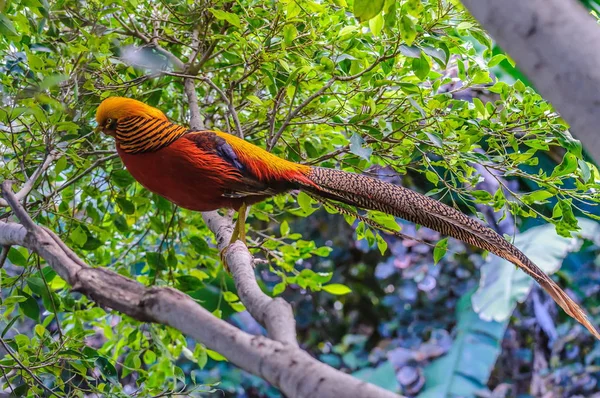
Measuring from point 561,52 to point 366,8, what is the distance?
0.56 meters

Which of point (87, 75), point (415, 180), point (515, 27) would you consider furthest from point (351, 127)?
point (415, 180)

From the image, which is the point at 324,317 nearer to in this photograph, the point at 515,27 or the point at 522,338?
the point at 522,338

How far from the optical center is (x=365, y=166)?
2182mm

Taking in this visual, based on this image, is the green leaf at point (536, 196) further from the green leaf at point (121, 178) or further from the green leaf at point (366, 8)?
the green leaf at point (121, 178)

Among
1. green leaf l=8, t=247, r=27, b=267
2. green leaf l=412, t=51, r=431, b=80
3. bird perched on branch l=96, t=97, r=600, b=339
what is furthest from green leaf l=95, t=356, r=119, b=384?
green leaf l=412, t=51, r=431, b=80

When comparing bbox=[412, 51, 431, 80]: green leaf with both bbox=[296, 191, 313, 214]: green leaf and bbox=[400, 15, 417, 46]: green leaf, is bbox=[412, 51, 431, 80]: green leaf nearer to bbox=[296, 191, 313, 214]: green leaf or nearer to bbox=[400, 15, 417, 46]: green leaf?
bbox=[400, 15, 417, 46]: green leaf

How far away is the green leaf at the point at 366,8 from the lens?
1.20m

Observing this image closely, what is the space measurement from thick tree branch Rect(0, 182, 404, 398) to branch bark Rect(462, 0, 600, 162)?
0.36 meters

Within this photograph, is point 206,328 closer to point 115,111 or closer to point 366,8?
point 366,8

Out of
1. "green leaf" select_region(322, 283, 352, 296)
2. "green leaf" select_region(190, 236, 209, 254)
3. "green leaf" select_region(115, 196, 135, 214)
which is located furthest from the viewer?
"green leaf" select_region(322, 283, 352, 296)

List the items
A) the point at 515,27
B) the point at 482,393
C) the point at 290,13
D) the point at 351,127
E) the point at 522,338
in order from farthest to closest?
the point at 522,338, the point at 482,393, the point at 351,127, the point at 290,13, the point at 515,27

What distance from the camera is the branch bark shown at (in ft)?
2.28

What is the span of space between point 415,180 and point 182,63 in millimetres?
3137

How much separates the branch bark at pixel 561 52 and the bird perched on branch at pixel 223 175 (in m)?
1.17
